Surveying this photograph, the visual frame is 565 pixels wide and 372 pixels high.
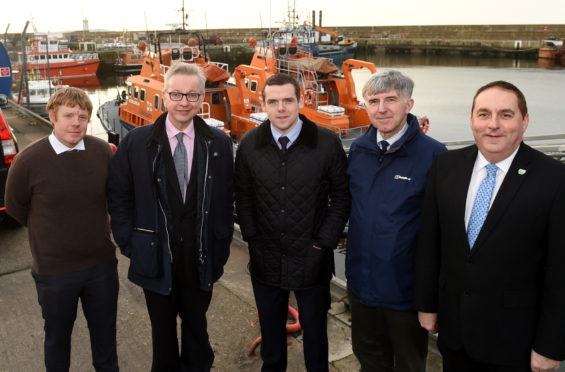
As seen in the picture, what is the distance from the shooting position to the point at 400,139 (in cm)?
238

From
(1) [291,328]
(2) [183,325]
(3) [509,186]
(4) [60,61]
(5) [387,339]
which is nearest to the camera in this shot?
(3) [509,186]

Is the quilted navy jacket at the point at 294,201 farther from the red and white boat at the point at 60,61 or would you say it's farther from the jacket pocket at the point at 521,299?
the red and white boat at the point at 60,61

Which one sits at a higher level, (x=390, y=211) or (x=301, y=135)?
(x=301, y=135)

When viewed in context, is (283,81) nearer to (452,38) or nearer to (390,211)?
(390,211)

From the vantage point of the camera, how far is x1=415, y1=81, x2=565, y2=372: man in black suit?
1.88 metres

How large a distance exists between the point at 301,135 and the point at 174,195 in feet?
2.45

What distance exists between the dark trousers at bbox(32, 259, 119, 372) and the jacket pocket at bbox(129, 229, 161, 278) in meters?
0.23

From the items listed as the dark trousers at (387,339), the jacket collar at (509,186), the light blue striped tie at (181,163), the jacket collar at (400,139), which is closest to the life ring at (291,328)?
the dark trousers at (387,339)

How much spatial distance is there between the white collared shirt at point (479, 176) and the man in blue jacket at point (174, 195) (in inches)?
49.8

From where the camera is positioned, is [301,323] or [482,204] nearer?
[482,204]

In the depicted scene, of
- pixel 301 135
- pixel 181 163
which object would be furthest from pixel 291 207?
pixel 181 163

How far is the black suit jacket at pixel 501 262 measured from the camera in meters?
1.87

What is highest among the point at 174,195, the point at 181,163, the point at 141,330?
the point at 181,163

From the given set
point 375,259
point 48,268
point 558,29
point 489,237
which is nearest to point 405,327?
point 375,259
